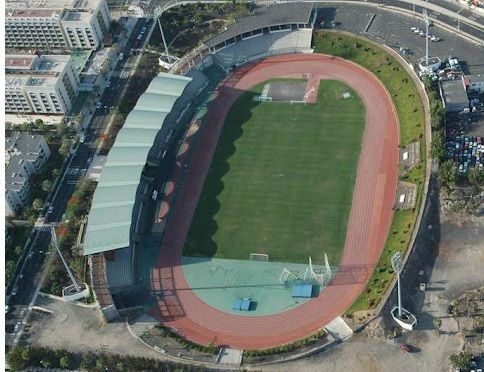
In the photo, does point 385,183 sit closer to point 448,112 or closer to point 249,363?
point 448,112

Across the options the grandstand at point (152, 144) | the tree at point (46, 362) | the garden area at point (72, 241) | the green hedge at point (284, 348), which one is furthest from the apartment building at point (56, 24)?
the green hedge at point (284, 348)

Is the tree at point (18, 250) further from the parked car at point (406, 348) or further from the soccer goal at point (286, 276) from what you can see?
the parked car at point (406, 348)

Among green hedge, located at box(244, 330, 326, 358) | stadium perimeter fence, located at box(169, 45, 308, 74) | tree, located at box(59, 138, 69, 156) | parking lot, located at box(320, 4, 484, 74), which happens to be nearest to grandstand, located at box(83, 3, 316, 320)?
stadium perimeter fence, located at box(169, 45, 308, 74)

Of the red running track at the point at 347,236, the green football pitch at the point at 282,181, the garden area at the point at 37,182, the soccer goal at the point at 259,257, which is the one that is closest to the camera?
the red running track at the point at 347,236

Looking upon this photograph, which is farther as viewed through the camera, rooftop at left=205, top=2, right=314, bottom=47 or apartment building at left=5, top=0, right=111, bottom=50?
apartment building at left=5, top=0, right=111, bottom=50

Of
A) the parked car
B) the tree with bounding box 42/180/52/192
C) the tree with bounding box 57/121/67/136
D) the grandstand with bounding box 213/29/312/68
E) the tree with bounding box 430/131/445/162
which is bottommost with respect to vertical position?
the parked car

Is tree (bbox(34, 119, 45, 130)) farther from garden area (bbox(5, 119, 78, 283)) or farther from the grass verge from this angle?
the grass verge
